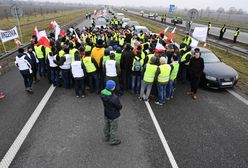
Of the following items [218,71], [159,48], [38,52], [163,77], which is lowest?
[218,71]

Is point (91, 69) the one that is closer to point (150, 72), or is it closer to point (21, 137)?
point (150, 72)

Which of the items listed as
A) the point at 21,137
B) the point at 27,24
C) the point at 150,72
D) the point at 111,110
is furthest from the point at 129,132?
the point at 27,24

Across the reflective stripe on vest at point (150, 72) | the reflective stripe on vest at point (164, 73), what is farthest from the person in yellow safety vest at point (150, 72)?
the reflective stripe on vest at point (164, 73)

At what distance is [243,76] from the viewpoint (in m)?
10.5

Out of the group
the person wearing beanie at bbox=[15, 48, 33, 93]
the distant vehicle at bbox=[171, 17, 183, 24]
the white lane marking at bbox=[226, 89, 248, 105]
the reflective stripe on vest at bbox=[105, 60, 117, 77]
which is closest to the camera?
the reflective stripe on vest at bbox=[105, 60, 117, 77]

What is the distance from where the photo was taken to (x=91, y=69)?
766cm

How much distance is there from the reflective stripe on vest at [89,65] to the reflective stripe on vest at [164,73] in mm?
2546

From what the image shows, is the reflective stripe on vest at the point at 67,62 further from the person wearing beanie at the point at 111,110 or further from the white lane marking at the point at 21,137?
the person wearing beanie at the point at 111,110

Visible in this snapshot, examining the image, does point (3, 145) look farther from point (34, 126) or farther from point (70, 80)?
point (70, 80)

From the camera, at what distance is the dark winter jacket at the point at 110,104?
4570 millimetres

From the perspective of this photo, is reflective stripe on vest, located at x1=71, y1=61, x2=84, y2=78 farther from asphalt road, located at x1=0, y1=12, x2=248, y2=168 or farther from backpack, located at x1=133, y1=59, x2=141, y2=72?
backpack, located at x1=133, y1=59, x2=141, y2=72

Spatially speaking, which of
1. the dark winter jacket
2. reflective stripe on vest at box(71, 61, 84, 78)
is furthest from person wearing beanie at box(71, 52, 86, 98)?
the dark winter jacket

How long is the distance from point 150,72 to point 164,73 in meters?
0.48

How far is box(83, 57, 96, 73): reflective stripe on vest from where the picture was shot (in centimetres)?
739
